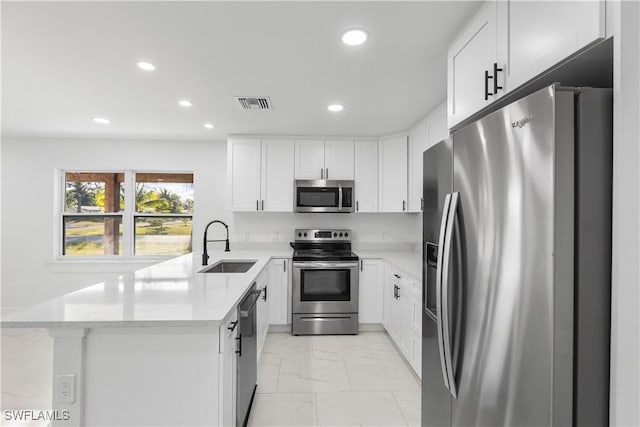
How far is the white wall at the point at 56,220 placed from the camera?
4.27 metres

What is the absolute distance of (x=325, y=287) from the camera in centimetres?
368

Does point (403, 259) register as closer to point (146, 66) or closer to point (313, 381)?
point (313, 381)

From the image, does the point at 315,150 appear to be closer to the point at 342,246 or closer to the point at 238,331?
the point at 342,246

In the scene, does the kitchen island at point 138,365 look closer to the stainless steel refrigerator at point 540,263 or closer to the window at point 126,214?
the stainless steel refrigerator at point 540,263

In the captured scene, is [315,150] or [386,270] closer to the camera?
[386,270]

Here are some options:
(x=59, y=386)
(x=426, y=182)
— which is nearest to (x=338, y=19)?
(x=426, y=182)

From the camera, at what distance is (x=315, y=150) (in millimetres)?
4020

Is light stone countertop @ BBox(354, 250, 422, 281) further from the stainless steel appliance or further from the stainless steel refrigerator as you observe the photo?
the stainless steel refrigerator

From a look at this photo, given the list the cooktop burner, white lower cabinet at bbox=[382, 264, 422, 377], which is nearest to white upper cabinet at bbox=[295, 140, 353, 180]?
the cooktop burner

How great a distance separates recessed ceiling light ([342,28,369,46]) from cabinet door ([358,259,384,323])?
2477 mm

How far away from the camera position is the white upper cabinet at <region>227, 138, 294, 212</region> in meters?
3.98

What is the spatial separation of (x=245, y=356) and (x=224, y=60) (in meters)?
1.82

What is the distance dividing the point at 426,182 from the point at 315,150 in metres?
2.46

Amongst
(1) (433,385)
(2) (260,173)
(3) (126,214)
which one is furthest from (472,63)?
(3) (126,214)
